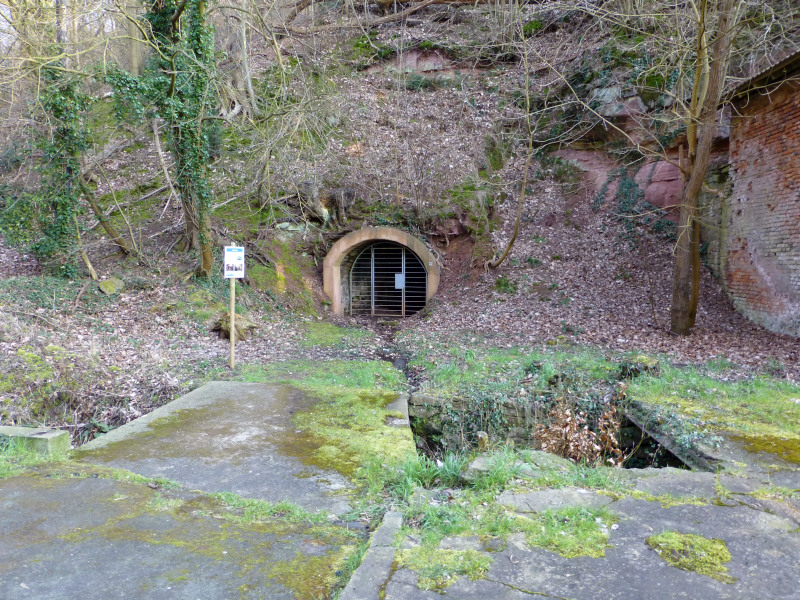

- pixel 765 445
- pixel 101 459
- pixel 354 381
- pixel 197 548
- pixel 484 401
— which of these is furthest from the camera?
pixel 354 381

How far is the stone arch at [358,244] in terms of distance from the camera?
48.8 ft

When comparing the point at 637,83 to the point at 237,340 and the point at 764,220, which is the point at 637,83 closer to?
the point at 764,220

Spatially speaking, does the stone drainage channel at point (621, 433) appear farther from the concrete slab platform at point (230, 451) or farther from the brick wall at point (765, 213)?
the brick wall at point (765, 213)

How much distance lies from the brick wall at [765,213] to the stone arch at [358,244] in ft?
23.2

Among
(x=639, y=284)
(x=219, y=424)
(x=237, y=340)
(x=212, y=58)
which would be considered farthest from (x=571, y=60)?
(x=219, y=424)

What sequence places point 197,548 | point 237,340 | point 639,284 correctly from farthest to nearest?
point 639,284
point 237,340
point 197,548

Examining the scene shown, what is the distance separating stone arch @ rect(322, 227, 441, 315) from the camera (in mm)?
14875

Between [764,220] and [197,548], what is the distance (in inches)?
459

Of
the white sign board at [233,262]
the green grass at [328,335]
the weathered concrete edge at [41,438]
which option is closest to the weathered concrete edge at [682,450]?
the weathered concrete edge at [41,438]

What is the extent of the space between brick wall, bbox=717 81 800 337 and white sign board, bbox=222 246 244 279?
980 cm

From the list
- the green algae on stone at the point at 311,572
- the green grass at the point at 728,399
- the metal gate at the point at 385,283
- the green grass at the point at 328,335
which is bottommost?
the green algae on stone at the point at 311,572

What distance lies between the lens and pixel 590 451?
523 cm

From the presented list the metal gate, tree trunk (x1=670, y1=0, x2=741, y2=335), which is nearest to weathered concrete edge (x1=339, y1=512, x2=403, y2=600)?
tree trunk (x1=670, y1=0, x2=741, y2=335)

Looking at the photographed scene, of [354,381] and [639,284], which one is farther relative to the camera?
[639,284]
